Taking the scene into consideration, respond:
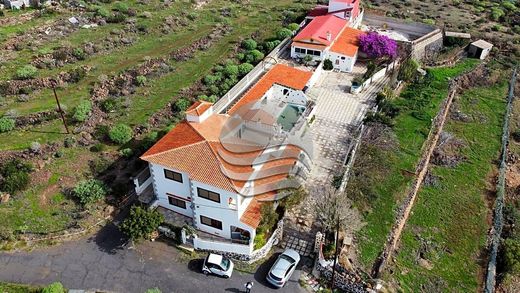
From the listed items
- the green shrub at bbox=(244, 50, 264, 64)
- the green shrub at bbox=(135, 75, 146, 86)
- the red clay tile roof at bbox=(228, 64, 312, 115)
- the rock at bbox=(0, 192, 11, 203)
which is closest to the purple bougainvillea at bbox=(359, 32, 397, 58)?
the red clay tile roof at bbox=(228, 64, 312, 115)

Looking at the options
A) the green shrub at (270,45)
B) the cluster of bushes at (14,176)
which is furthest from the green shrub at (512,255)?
the cluster of bushes at (14,176)

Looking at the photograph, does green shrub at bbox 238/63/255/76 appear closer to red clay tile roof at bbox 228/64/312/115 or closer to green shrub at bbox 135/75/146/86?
red clay tile roof at bbox 228/64/312/115

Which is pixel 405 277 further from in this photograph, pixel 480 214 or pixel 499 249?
pixel 480 214

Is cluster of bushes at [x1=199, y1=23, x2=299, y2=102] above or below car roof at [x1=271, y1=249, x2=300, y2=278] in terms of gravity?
above

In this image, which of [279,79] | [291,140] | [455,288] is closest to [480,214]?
[455,288]

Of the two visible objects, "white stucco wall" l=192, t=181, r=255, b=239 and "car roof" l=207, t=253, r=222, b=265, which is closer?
"white stucco wall" l=192, t=181, r=255, b=239

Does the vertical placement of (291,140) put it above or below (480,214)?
above
